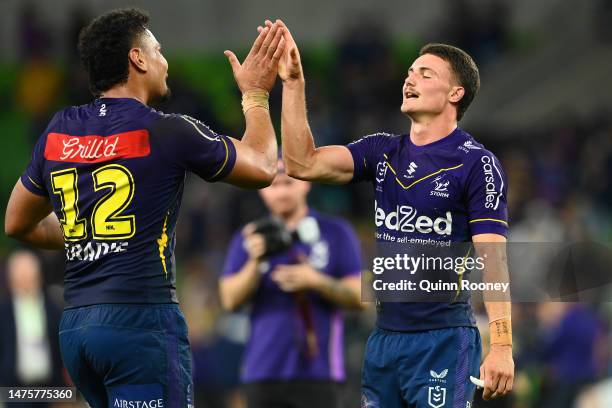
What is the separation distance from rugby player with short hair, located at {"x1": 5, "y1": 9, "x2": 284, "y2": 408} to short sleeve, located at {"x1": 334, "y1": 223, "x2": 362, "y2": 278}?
2479 millimetres

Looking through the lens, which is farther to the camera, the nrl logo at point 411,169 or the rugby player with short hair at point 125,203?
the nrl logo at point 411,169

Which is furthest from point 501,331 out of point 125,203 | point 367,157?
point 125,203

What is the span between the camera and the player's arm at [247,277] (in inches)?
274

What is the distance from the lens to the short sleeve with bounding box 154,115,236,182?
4630mm

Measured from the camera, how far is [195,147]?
15.3 feet

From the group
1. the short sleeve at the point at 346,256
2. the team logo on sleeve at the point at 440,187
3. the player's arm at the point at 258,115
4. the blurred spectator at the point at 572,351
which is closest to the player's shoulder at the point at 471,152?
the team logo on sleeve at the point at 440,187

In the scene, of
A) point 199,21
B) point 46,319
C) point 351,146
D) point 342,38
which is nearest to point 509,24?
point 342,38

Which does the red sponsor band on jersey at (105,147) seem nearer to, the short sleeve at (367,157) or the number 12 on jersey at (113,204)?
the number 12 on jersey at (113,204)

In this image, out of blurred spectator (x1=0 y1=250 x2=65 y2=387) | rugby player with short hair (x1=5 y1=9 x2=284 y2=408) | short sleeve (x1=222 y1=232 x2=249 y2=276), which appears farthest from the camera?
blurred spectator (x1=0 y1=250 x2=65 y2=387)

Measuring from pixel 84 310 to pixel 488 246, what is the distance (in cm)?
177

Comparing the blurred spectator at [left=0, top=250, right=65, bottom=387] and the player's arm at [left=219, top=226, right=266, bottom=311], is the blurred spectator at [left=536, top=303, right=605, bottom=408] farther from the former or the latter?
the blurred spectator at [left=0, top=250, right=65, bottom=387]

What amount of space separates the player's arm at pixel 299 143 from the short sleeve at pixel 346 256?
2.07m

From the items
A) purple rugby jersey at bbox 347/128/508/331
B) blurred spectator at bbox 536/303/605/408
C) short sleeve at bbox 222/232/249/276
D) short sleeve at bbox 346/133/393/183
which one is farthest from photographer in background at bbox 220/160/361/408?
blurred spectator at bbox 536/303/605/408

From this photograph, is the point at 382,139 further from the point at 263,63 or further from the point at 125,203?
the point at 125,203
